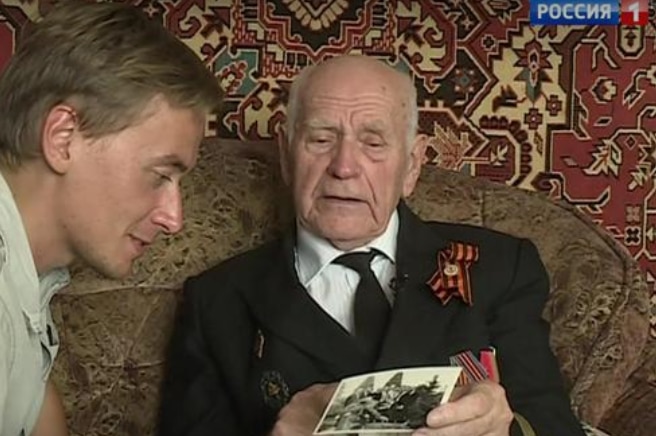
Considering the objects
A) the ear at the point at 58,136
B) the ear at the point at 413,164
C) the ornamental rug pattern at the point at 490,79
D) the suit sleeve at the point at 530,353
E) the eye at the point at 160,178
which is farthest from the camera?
the ornamental rug pattern at the point at 490,79

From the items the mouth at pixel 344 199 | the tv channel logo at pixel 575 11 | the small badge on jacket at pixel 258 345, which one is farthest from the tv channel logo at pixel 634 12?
the small badge on jacket at pixel 258 345

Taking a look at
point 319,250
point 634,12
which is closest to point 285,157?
point 319,250

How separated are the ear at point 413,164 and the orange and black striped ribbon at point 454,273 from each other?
0.52 ft

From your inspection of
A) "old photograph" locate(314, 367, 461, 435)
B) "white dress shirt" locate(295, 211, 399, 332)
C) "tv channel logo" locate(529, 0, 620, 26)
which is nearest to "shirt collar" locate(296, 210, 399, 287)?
"white dress shirt" locate(295, 211, 399, 332)

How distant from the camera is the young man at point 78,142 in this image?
157 cm

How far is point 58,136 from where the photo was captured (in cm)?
157

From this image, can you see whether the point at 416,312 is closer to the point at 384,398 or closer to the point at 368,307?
the point at 368,307

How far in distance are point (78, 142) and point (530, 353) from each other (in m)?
0.95

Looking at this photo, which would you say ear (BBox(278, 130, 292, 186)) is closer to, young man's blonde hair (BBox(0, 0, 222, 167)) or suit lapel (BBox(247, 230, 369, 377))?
suit lapel (BBox(247, 230, 369, 377))

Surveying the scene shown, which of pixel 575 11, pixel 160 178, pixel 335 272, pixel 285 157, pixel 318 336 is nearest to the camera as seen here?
pixel 160 178

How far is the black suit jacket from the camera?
6.65ft

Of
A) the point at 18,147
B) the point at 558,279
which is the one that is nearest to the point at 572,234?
the point at 558,279

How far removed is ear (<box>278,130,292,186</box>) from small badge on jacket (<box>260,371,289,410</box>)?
0.41 metres

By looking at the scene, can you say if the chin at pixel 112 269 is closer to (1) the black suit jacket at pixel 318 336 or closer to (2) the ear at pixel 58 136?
(2) the ear at pixel 58 136
